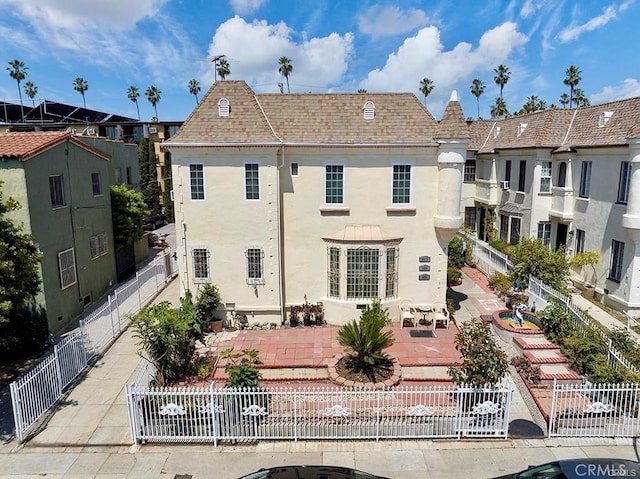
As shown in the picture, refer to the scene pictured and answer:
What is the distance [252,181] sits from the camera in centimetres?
1767

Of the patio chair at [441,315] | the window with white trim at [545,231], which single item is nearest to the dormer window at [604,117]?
the window with white trim at [545,231]

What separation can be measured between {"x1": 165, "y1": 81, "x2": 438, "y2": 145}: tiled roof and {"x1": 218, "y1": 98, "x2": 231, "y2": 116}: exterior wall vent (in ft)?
0.62

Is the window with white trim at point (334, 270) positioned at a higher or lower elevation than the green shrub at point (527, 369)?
higher

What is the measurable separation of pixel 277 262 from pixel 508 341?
9660 millimetres

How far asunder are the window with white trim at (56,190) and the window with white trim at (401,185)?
14.7 m

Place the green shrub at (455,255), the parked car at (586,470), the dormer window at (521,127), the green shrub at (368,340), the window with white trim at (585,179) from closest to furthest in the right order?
the parked car at (586,470) → the green shrub at (368,340) → the window with white trim at (585,179) → the green shrub at (455,255) → the dormer window at (521,127)

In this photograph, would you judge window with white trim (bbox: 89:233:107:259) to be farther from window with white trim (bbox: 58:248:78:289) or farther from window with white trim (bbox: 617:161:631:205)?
window with white trim (bbox: 617:161:631:205)

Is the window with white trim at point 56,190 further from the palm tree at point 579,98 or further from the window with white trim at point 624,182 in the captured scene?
the palm tree at point 579,98

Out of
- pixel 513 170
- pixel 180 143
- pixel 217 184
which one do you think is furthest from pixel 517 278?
pixel 180 143

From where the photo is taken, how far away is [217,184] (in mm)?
17734

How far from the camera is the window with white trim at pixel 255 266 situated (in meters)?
18.2

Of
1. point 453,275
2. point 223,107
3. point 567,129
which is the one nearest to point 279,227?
point 223,107

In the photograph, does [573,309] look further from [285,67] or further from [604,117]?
[285,67]

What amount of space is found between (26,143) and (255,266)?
35.1 feet
